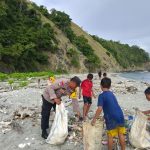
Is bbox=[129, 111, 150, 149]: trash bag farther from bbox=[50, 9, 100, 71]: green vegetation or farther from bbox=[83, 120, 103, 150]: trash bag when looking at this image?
bbox=[50, 9, 100, 71]: green vegetation

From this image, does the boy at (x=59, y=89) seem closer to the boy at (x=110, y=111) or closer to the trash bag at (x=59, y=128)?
the trash bag at (x=59, y=128)

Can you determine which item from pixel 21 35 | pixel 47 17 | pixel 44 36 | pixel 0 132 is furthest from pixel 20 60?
pixel 0 132

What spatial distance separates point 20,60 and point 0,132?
45.0 metres

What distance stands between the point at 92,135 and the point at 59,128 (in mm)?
1126

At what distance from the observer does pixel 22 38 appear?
57219 mm

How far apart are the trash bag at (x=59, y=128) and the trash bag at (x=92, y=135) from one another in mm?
934

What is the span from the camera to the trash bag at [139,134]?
28.5 ft

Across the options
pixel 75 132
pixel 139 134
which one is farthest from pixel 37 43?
pixel 139 134

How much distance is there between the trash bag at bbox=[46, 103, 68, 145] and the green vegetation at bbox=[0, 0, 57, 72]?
41089mm

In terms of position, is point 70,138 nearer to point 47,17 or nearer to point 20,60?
point 20,60

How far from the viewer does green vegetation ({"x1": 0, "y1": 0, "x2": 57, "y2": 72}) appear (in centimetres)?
5303

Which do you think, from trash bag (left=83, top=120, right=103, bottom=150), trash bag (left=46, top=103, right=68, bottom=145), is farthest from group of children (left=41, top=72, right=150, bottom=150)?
trash bag (left=46, top=103, right=68, bottom=145)

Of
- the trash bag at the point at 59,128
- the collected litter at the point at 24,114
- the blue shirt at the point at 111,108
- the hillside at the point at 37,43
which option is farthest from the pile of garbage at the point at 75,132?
the hillside at the point at 37,43

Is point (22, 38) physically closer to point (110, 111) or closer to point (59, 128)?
point (59, 128)
